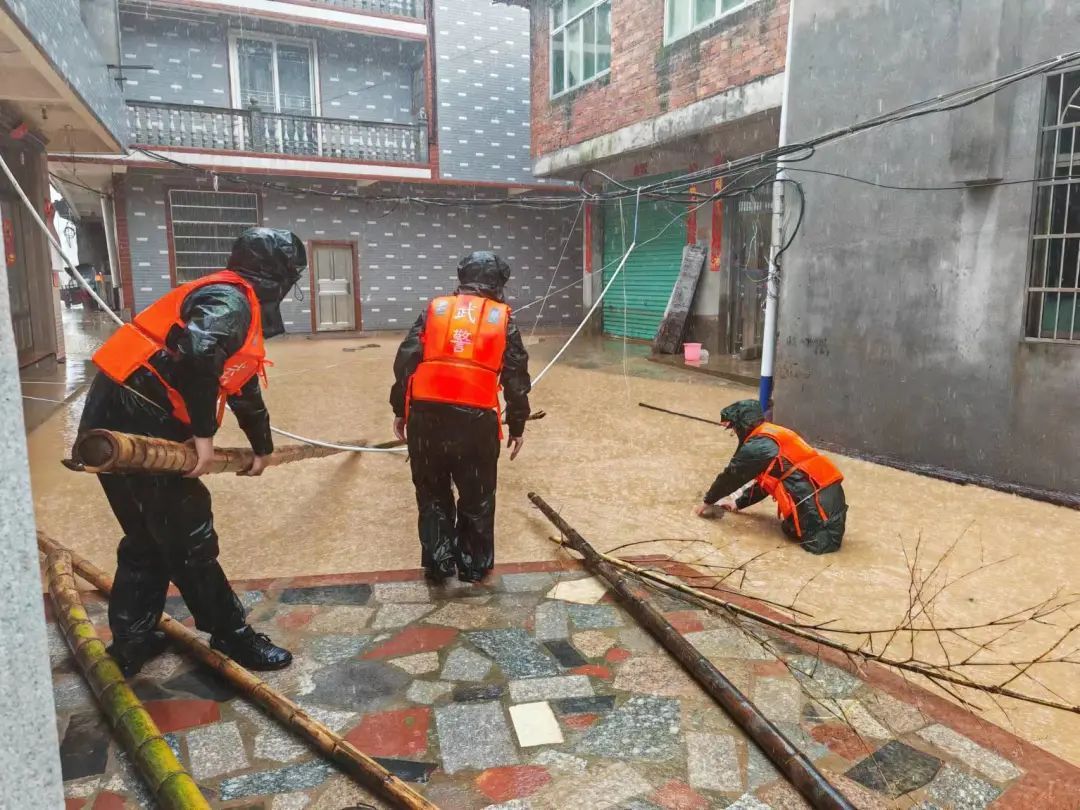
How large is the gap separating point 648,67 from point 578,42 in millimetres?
2565

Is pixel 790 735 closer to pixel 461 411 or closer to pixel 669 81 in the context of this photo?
pixel 461 411

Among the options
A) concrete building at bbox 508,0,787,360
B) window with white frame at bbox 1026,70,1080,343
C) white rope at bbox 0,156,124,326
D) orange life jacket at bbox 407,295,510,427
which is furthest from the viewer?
concrete building at bbox 508,0,787,360

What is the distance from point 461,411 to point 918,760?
245 centimetres

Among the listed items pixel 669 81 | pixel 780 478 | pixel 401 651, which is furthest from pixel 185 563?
pixel 669 81

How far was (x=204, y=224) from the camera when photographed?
53.4ft

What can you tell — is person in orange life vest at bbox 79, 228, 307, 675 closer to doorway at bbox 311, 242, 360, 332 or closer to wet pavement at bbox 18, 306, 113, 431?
wet pavement at bbox 18, 306, 113, 431

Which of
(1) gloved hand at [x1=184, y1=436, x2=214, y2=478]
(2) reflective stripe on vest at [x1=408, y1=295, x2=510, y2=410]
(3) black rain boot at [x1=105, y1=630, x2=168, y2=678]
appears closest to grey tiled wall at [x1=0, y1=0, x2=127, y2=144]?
(2) reflective stripe on vest at [x1=408, y1=295, x2=510, y2=410]

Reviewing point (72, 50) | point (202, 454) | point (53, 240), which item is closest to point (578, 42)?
point (72, 50)

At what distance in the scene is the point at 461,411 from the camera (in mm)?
3811

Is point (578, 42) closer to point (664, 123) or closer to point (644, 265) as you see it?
point (664, 123)

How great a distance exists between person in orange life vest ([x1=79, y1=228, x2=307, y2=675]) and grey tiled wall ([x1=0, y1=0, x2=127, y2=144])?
11.3ft

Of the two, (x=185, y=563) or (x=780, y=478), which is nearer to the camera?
(x=185, y=563)

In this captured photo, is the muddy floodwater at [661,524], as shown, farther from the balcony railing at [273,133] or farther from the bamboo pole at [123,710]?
the balcony railing at [273,133]

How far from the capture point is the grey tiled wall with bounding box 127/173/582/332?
15859 mm
